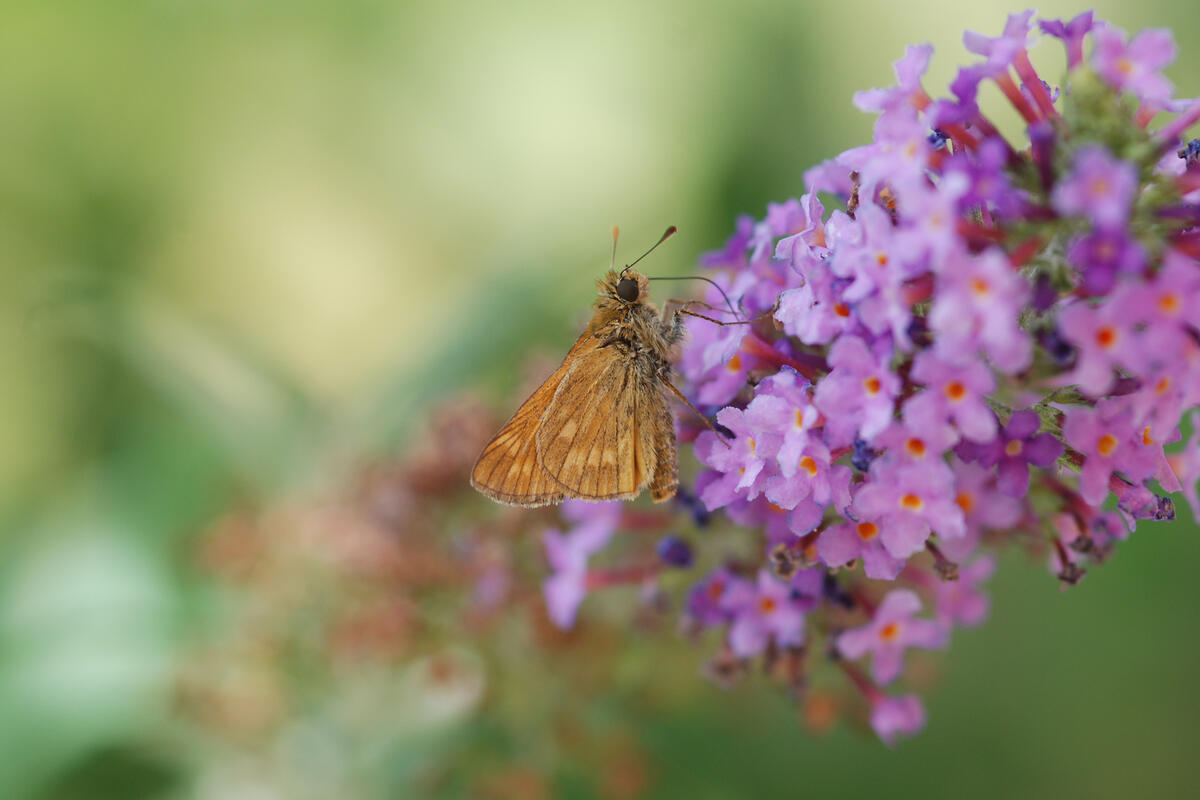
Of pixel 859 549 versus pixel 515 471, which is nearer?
pixel 859 549

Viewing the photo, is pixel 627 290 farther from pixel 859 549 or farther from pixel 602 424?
pixel 859 549

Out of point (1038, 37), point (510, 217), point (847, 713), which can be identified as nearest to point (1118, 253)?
point (1038, 37)

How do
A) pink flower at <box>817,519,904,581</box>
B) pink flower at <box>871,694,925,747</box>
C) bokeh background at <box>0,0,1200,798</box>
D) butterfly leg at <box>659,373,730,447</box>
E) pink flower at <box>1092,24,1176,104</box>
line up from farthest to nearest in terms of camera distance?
1. bokeh background at <box>0,0,1200,798</box>
2. pink flower at <box>871,694,925,747</box>
3. butterfly leg at <box>659,373,730,447</box>
4. pink flower at <box>817,519,904,581</box>
5. pink flower at <box>1092,24,1176,104</box>

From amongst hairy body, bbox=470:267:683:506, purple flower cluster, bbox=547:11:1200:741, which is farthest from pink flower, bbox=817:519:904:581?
hairy body, bbox=470:267:683:506

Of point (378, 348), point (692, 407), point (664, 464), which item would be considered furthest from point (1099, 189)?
point (378, 348)

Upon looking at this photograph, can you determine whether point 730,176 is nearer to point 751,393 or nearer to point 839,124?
point 839,124

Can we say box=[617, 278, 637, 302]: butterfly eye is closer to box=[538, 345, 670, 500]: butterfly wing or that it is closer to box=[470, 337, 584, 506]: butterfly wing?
box=[538, 345, 670, 500]: butterfly wing
